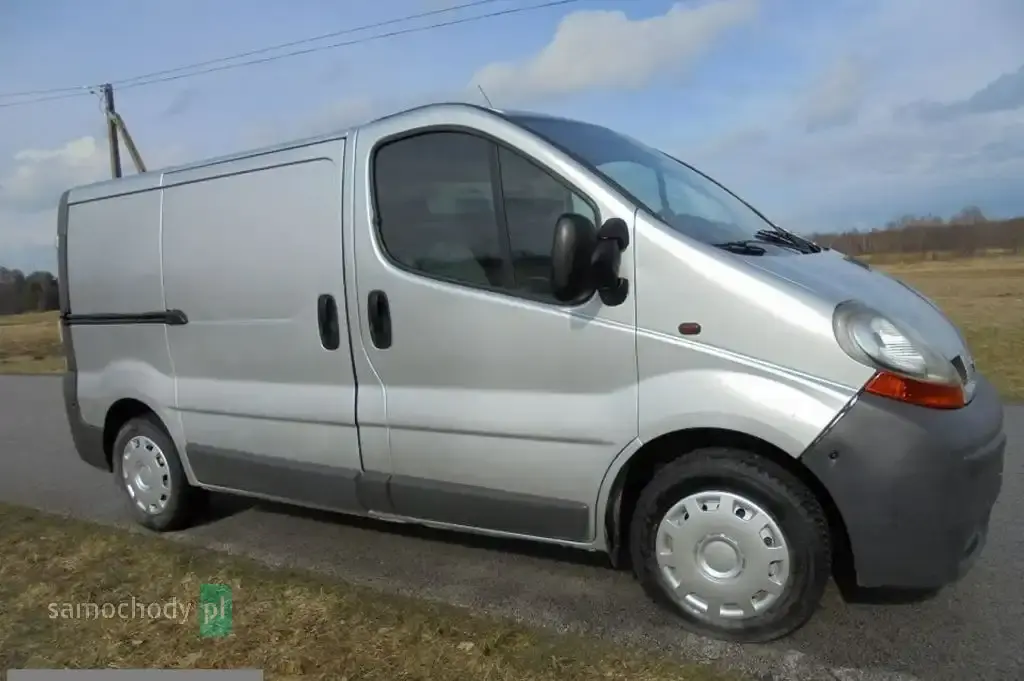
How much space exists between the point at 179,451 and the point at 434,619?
2.26m

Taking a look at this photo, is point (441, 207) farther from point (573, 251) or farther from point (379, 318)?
point (573, 251)

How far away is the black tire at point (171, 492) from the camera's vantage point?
5199 millimetres

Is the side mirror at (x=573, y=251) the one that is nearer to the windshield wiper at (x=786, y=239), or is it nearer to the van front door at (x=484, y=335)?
the van front door at (x=484, y=335)

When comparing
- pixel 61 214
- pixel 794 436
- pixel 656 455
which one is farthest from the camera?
pixel 61 214

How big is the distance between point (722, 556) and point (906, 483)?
0.74 meters

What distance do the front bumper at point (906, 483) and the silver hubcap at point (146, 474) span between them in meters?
3.89

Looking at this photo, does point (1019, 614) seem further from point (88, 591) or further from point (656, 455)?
point (88, 591)

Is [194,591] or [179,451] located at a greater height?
[179,451]

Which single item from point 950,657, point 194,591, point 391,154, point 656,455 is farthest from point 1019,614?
point 194,591

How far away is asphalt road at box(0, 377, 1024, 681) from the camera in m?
3.20

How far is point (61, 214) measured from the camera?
18.6ft

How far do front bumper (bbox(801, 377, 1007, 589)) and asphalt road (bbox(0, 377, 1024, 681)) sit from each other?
32 centimetres

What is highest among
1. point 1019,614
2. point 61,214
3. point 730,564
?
point 61,214
